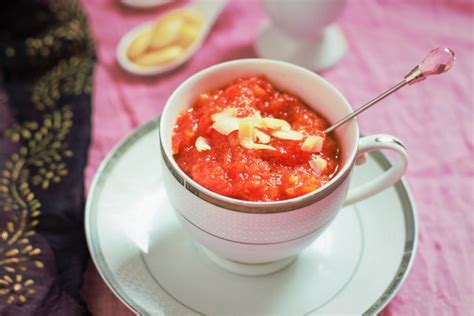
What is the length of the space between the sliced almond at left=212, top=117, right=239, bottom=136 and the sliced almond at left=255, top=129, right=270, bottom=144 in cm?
4

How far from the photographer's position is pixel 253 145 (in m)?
0.97

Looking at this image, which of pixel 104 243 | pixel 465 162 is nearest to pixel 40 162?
pixel 104 243

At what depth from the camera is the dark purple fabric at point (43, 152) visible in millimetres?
1047

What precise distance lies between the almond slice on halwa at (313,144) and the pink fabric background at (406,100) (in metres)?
0.33

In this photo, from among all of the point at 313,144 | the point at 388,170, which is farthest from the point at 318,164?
the point at 388,170

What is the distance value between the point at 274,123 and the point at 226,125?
0.28 ft

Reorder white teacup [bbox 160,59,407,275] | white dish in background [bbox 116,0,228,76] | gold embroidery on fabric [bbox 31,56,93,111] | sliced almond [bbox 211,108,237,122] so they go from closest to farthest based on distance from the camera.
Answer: white teacup [bbox 160,59,407,275] < sliced almond [bbox 211,108,237,122] < gold embroidery on fabric [bbox 31,56,93,111] < white dish in background [bbox 116,0,228,76]

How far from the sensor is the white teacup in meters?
0.90

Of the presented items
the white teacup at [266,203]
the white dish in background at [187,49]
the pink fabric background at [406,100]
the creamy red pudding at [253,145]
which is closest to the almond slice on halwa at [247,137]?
the creamy red pudding at [253,145]

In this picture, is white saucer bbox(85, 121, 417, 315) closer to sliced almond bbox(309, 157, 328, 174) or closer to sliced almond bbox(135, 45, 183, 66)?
sliced almond bbox(309, 157, 328, 174)

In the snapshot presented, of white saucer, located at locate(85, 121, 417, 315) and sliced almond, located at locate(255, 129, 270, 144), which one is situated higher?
sliced almond, located at locate(255, 129, 270, 144)

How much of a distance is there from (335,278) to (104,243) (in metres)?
0.42

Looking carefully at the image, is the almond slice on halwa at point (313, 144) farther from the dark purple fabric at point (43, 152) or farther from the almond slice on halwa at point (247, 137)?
the dark purple fabric at point (43, 152)

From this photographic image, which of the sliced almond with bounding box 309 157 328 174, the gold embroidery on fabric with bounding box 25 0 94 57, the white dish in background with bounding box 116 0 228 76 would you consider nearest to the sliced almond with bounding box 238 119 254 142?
the sliced almond with bounding box 309 157 328 174
